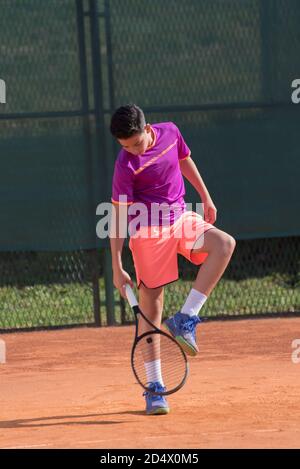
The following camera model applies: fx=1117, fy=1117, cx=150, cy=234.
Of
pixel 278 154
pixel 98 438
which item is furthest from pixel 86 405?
pixel 278 154

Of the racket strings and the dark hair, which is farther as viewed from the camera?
the racket strings

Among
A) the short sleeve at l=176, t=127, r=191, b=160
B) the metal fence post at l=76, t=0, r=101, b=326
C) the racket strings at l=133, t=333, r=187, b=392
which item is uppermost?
the metal fence post at l=76, t=0, r=101, b=326

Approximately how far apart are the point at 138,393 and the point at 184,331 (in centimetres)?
104

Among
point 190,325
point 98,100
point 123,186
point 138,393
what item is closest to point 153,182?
point 123,186

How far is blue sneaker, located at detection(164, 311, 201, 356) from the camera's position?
549cm

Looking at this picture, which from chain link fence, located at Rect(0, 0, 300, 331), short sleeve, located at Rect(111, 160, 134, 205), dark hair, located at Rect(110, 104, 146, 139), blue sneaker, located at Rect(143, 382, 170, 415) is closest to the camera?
dark hair, located at Rect(110, 104, 146, 139)

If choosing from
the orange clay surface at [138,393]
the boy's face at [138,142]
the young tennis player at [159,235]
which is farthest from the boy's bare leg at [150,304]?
the boy's face at [138,142]

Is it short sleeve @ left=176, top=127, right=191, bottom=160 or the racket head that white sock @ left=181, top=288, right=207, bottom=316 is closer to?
the racket head

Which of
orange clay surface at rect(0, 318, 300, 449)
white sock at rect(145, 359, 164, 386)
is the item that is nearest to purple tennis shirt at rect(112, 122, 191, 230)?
white sock at rect(145, 359, 164, 386)

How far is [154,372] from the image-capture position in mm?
5809

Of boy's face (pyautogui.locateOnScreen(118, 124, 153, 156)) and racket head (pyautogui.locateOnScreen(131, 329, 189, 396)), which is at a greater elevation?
boy's face (pyautogui.locateOnScreen(118, 124, 153, 156))

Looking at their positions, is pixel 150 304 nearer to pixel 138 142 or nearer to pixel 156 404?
pixel 156 404
